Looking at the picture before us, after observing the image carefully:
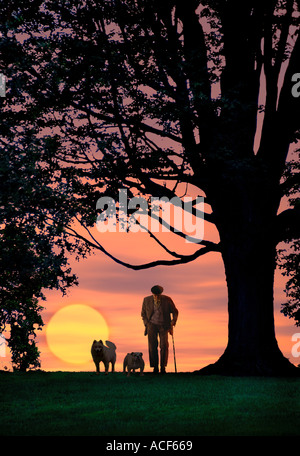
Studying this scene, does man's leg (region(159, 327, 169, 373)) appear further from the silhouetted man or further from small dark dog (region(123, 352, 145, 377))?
small dark dog (region(123, 352, 145, 377))

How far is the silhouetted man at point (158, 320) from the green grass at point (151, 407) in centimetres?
255

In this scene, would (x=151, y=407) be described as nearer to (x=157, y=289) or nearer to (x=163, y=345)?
(x=163, y=345)

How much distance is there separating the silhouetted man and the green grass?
255 cm

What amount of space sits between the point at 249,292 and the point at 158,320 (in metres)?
3.20

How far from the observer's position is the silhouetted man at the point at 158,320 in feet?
64.8

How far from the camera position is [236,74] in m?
21.3

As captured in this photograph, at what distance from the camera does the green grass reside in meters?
9.80

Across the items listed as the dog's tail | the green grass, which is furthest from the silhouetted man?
the green grass

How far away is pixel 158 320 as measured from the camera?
19.7m

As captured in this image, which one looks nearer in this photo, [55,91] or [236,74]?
[55,91]
